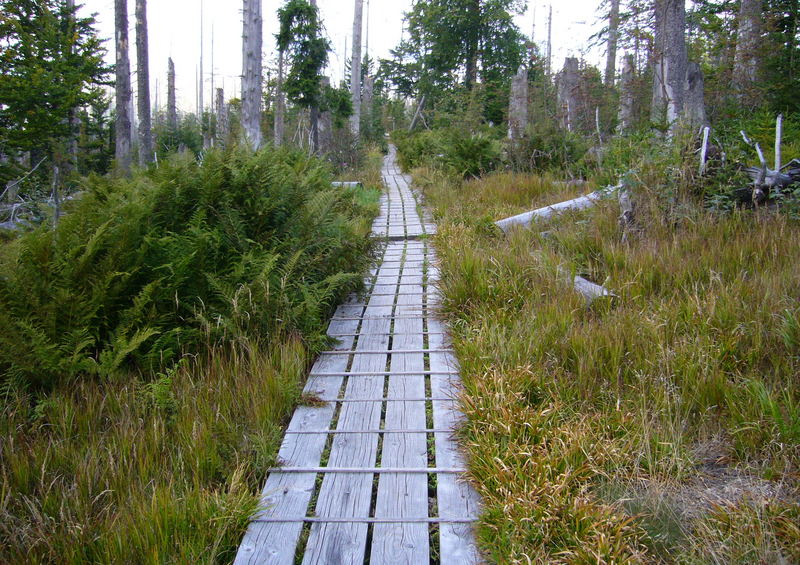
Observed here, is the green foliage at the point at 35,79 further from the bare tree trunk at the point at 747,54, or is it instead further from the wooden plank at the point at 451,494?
the bare tree trunk at the point at 747,54

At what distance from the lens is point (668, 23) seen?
8883mm

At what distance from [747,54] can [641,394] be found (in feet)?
31.2

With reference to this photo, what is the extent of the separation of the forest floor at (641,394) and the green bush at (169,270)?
4.46 feet

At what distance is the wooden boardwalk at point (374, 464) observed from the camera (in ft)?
7.33

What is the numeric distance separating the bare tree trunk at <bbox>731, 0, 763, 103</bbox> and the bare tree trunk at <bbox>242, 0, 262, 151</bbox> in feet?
33.1

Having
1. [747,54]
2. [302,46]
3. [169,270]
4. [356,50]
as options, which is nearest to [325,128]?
[302,46]

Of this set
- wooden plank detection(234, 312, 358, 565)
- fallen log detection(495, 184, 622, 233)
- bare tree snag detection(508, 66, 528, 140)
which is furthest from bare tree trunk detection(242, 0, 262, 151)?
wooden plank detection(234, 312, 358, 565)

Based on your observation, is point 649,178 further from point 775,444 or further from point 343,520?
point 343,520

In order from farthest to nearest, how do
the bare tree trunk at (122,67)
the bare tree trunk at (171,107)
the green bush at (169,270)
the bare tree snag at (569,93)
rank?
the bare tree trunk at (171,107), the bare tree trunk at (122,67), the bare tree snag at (569,93), the green bush at (169,270)

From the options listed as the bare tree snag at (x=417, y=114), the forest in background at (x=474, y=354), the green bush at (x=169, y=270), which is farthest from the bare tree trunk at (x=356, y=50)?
the green bush at (x=169, y=270)

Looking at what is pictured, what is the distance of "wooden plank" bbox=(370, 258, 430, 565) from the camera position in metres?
2.20

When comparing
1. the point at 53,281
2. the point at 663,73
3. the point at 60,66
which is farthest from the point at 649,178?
the point at 60,66

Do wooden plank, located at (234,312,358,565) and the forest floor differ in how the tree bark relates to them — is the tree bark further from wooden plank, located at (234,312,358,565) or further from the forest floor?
wooden plank, located at (234,312,358,565)

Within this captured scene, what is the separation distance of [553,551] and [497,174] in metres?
9.35
